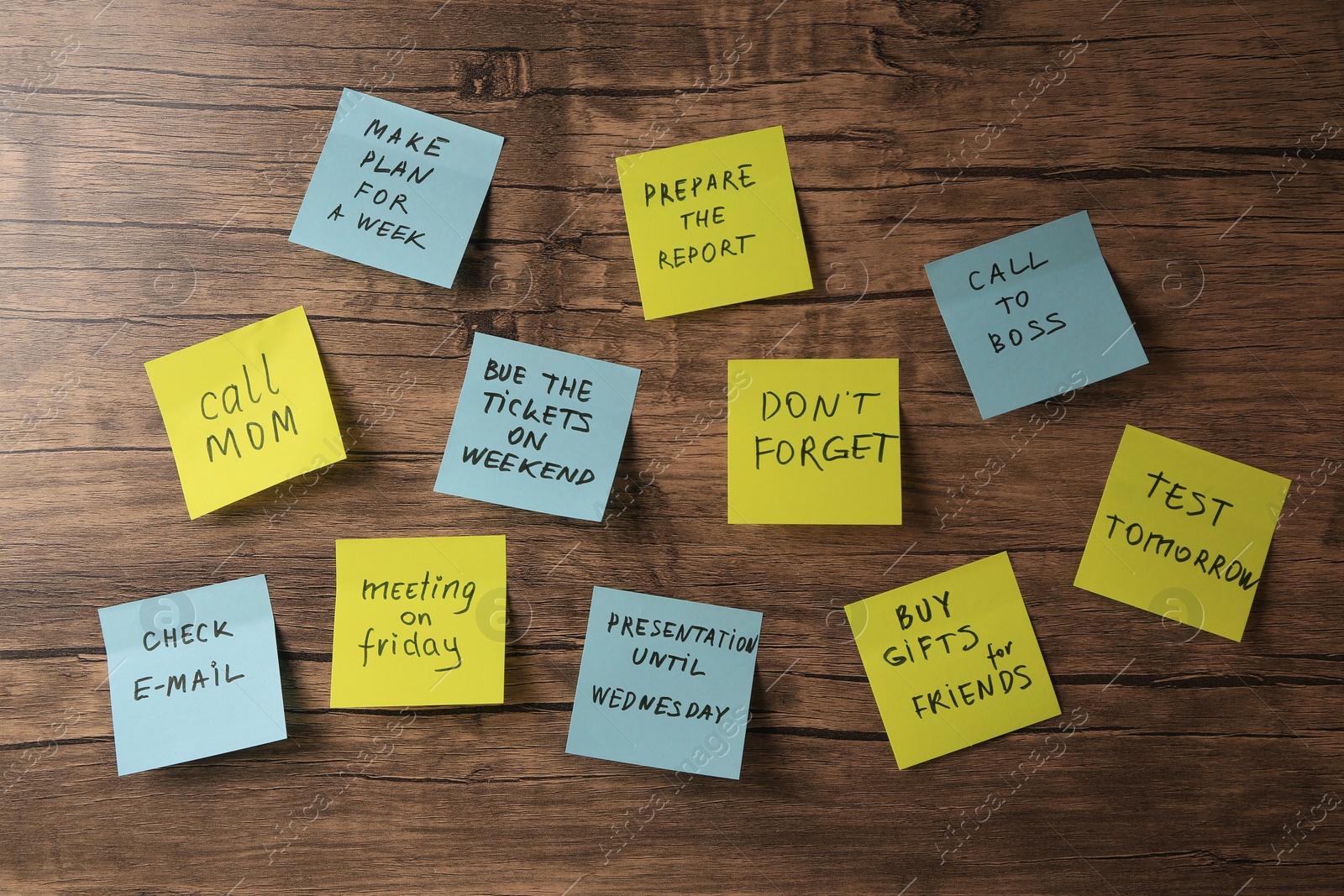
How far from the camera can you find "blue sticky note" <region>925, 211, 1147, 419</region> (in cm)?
74

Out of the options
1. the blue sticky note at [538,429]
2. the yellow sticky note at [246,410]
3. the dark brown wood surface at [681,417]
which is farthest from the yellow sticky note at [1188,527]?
the yellow sticky note at [246,410]

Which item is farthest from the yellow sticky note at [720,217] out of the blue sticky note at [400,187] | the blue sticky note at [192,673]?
the blue sticky note at [192,673]

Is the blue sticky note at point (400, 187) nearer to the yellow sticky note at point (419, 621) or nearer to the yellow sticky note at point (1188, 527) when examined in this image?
the yellow sticky note at point (419, 621)

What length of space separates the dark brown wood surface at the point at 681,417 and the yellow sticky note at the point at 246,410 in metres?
0.02

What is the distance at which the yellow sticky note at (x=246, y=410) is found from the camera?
77 centimetres

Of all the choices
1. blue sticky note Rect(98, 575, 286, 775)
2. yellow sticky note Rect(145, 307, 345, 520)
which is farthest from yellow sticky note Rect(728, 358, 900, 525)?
blue sticky note Rect(98, 575, 286, 775)

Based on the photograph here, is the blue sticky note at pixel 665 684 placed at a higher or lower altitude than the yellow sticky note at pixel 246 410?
lower

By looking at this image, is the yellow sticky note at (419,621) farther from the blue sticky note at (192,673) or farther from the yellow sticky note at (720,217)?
the yellow sticky note at (720,217)

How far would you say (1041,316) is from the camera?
2.43ft

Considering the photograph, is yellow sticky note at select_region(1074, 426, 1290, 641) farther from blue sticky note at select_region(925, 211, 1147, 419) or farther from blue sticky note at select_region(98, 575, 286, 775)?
blue sticky note at select_region(98, 575, 286, 775)

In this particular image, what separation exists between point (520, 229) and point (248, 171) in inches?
10.9

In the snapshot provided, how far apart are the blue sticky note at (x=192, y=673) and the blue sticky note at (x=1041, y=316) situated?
0.73 m

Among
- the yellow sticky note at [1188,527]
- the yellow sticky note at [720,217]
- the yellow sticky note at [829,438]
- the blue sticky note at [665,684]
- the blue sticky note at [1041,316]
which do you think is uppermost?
the yellow sticky note at [720,217]

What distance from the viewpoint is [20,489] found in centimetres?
80
